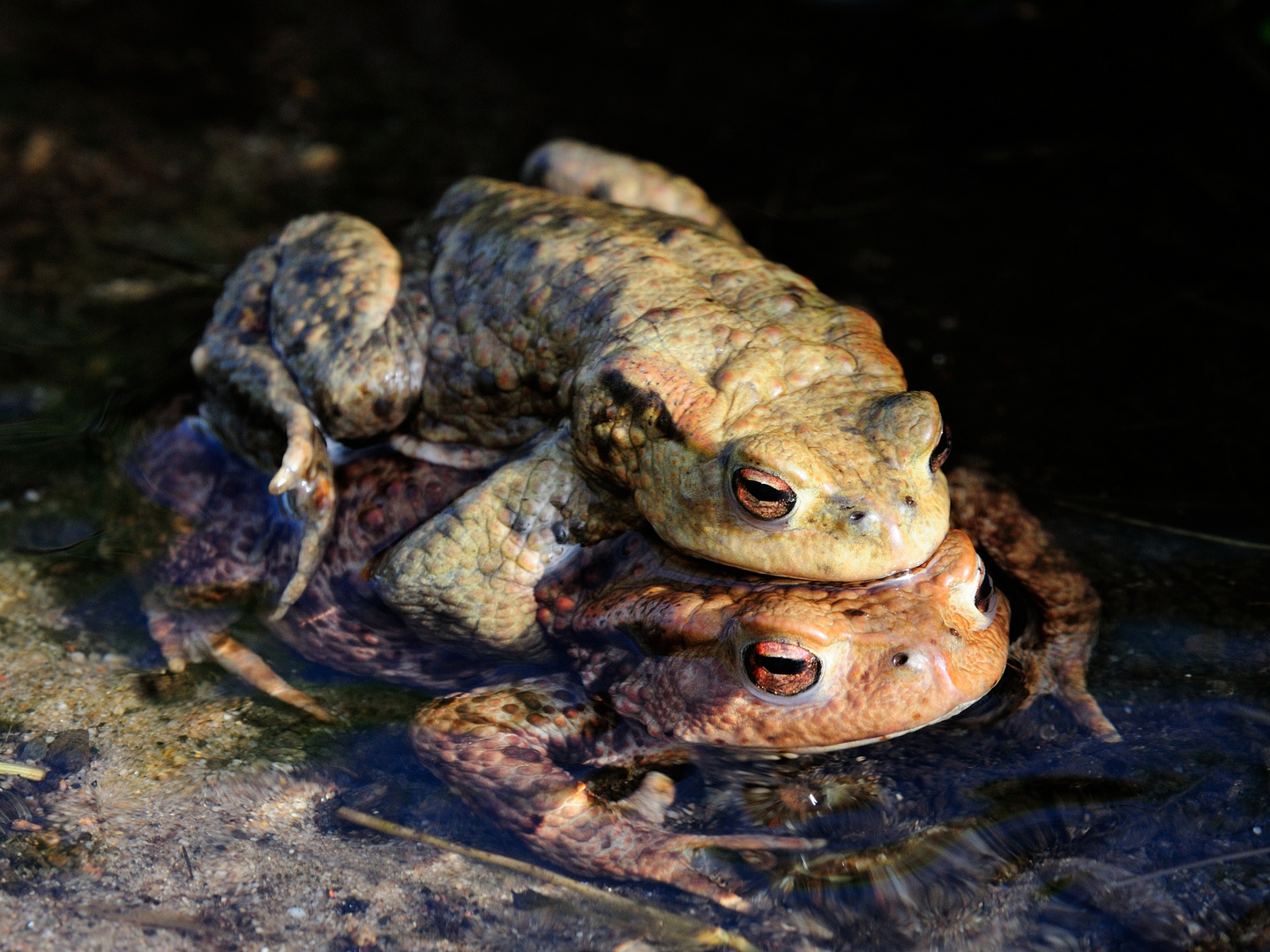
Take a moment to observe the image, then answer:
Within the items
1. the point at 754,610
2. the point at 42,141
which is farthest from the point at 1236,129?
the point at 42,141

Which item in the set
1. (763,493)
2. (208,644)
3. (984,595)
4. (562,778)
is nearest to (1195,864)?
(984,595)

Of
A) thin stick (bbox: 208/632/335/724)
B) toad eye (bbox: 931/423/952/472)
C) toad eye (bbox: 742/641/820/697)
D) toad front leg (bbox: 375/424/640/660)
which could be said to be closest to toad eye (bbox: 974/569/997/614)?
toad eye (bbox: 931/423/952/472)

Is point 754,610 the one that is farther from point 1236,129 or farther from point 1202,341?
point 1236,129

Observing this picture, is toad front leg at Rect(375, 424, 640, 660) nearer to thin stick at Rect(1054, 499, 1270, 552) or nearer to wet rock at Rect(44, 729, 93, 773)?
wet rock at Rect(44, 729, 93, 773)

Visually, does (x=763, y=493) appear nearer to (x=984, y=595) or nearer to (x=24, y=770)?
(x=984, y=595)

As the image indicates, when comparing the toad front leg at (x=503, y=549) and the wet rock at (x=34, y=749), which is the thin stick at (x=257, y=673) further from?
the wet rock at (x=34, y=749)
